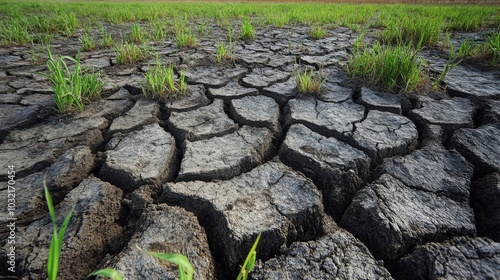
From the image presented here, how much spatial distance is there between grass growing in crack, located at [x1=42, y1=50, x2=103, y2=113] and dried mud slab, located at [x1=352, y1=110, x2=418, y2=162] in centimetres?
167

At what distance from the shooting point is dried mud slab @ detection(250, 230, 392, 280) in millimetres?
820

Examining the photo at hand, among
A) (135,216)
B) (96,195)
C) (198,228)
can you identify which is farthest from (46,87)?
(198,228)

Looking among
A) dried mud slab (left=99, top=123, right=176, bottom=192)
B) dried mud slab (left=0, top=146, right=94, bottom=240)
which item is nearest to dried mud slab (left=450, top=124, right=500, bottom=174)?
dried mud slab (left=99, top=123, right=176, bottom=192)

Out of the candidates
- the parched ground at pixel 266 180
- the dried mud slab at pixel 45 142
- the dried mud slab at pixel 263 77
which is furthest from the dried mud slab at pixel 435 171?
the dried mud slab at pixel 45 142

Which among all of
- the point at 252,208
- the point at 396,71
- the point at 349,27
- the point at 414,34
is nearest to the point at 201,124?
the point at 252,208

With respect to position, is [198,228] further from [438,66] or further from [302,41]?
[302,41]

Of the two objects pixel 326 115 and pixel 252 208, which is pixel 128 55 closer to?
pixel 326 115

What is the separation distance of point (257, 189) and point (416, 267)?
601 millimetres

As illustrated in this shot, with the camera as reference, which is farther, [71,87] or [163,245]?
[71,87]

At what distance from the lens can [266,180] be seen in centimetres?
117

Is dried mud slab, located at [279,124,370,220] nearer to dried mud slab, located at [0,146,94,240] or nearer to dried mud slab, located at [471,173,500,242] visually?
dried mud slab, located at [471,173,500,242]

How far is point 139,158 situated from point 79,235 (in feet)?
1.44

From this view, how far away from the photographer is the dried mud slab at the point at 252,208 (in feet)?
3.01

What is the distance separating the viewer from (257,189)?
1117mm
